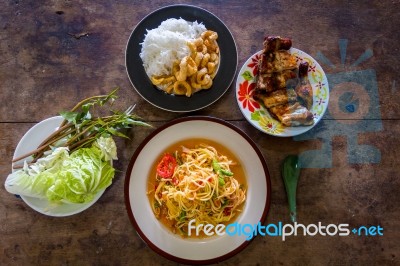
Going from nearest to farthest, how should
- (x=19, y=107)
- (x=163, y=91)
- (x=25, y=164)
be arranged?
(x=25, y=164) < (x=163, y=91) < (x=19, y=107)

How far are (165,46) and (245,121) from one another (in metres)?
0.70

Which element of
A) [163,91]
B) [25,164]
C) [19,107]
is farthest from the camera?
[19,107]

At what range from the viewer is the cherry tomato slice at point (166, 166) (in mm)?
2318

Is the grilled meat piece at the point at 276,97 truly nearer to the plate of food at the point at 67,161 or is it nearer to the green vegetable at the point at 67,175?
the plate of food at the point at 67,161

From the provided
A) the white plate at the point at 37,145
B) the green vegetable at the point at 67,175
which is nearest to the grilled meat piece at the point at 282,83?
the green vegetable at the point at 67,175

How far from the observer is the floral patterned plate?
2.31m

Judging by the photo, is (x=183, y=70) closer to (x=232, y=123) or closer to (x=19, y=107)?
(x=232, y=123)

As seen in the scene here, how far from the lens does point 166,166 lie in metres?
2.33

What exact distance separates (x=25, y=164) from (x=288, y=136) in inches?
61.3

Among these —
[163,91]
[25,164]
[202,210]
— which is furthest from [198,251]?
[25,164]

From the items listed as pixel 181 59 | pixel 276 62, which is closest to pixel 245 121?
pixel 276 62

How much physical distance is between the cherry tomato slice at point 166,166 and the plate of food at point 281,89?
1.72 ft

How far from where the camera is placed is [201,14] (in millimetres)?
2439

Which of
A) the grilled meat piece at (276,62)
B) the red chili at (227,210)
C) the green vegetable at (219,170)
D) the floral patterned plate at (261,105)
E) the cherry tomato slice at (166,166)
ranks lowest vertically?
the red chili at (227,210)
